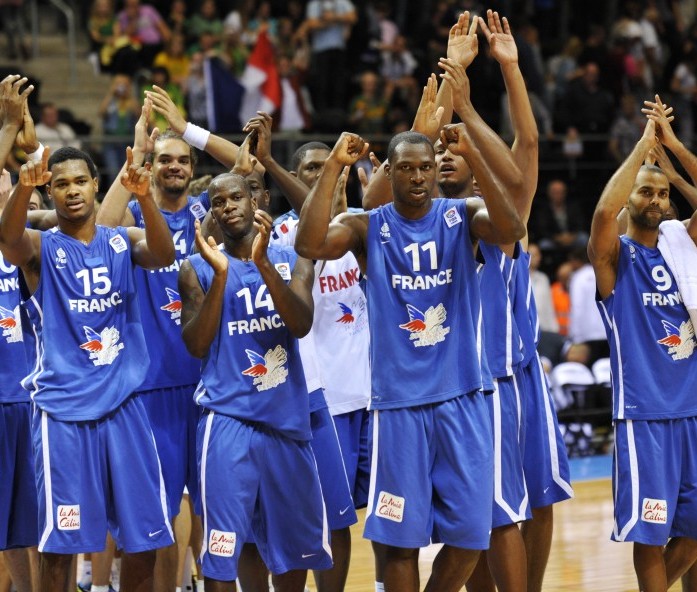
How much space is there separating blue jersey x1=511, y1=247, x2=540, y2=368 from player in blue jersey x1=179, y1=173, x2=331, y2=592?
1257mm

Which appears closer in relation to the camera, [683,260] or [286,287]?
[286,287]

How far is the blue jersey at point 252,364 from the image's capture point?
20.2 feet

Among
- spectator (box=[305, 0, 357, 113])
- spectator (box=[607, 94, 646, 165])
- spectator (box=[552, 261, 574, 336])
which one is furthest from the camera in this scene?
spectator (box=[607, 94, 646, 165])

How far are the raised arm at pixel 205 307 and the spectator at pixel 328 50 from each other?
10584mm

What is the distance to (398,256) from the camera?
6.00m

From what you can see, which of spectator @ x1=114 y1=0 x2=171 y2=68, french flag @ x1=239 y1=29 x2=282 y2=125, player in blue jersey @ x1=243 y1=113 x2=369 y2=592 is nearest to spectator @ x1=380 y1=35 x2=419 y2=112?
french flag @ x1=239 y1=29 x2=282 y2=125

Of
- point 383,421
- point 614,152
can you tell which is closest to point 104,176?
point 614,152

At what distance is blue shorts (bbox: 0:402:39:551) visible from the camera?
687cm

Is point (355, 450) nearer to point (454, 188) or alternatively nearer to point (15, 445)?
point (454, 188)

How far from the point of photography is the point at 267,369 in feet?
20.3

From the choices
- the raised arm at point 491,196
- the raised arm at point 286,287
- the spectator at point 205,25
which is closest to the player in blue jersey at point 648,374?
the raised arm at point 491,196

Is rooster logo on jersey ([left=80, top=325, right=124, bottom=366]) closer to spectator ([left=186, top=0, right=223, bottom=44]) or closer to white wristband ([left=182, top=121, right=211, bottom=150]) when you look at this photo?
white wristband ([left=182, top=121, right=211, bottom=150])

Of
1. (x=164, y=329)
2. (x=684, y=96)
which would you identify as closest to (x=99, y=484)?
(x=164, y=329)

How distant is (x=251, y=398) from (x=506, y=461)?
1274 millimetres
